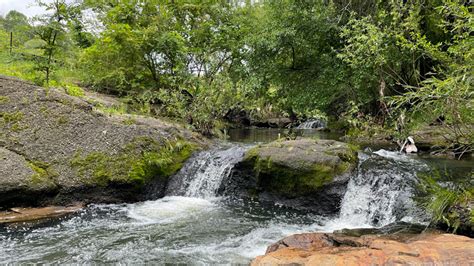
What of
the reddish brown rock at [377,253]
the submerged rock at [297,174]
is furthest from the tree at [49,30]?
the reddish brown rock at [377,253]

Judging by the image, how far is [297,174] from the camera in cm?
870

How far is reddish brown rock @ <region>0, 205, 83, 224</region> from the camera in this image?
720 centimetres

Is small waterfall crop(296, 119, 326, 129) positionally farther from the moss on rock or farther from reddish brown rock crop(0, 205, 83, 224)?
reddish brown rock crop(0, 205, 83, 224)

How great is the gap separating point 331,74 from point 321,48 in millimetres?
1861

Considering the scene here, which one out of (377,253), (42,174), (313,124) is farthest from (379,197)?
(313,124)

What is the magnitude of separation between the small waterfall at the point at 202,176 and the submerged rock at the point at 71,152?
29 centimetres

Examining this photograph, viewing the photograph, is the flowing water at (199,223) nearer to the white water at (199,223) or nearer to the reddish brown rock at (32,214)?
the white water at (199,223)

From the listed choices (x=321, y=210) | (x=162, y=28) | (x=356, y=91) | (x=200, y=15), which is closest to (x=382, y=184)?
(x=321, y=210)

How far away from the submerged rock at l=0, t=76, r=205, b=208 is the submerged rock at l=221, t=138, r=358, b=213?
215 cm

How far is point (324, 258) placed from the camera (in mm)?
4168

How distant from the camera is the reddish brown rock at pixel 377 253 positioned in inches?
152

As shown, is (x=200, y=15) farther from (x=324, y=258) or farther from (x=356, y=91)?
(x=324, y=258)

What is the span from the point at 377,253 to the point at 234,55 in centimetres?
1570

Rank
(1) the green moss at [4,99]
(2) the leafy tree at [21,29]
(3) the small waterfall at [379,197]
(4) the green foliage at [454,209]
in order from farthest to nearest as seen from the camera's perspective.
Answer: (2) the leafy tree at [21,29] → (1) the green moss at [4,99] → (3) the small waterfall at [379,197] → (4) the green foliage at [454,209]
